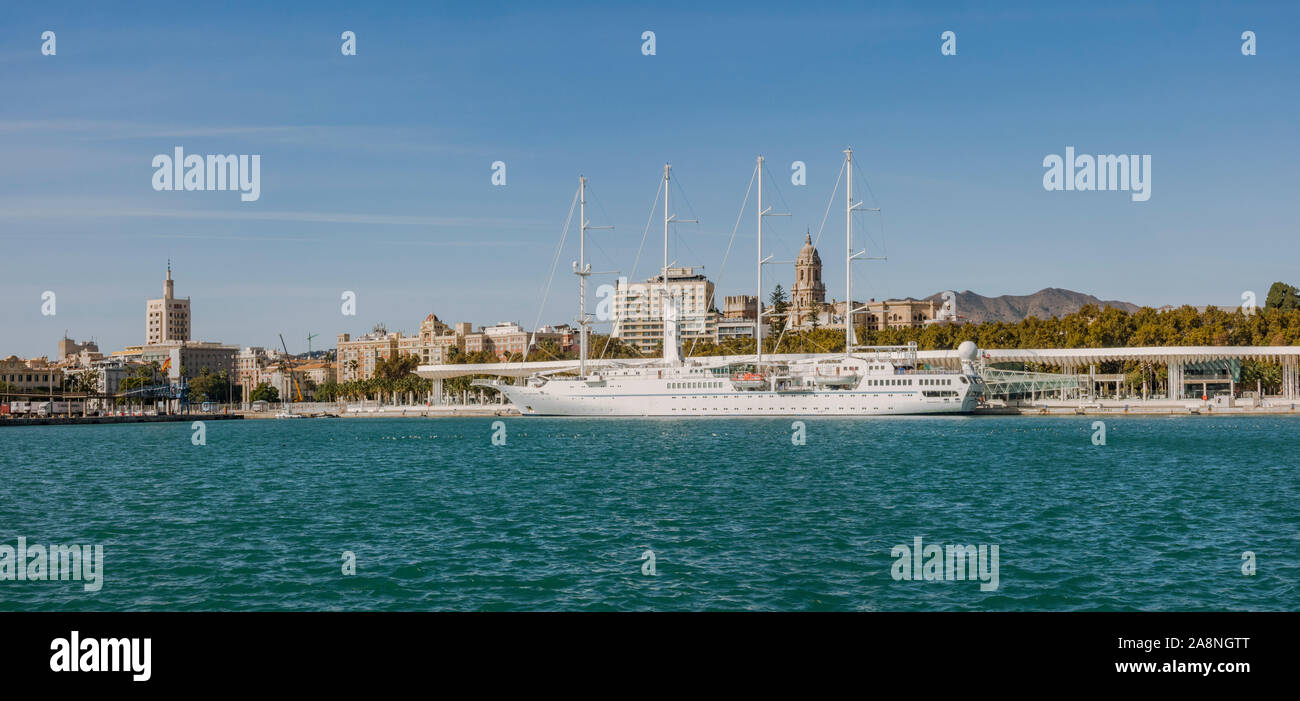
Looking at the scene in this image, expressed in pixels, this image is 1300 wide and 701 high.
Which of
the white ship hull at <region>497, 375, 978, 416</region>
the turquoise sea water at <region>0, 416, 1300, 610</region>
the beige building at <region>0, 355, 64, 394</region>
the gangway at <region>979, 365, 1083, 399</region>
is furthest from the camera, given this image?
the beige building at <region>0, 355, 64, 394</region>

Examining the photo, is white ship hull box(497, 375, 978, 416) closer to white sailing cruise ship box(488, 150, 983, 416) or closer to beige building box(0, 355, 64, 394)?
white sailing cruise ship box(488, 150, 983, 416)

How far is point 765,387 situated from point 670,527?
93.0m

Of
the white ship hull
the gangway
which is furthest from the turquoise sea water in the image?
the gangway

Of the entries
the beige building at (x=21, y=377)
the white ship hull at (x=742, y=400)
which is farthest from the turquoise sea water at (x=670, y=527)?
the beige building at (x=21, y=377)

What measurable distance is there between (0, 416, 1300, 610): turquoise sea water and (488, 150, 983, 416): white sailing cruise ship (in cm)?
5185

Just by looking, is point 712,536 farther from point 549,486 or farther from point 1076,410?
point 1076,410

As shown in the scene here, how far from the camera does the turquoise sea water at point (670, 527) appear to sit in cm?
1873

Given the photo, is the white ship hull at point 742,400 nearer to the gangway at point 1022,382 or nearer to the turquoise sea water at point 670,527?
the gangway at point 1022,382

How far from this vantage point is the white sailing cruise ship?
11056cm

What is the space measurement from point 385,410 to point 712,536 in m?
154

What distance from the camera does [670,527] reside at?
26.9m

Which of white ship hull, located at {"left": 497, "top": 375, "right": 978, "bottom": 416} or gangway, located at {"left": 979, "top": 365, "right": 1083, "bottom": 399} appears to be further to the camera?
gangway, located at {"left": 979, "top": 365, "right": 1083, "bottom": 399}

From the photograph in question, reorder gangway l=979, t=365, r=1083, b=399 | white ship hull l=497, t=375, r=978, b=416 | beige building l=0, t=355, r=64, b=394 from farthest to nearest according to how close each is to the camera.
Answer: beige building l=0, t=355, r=64, b=394
gangway l=979, t=365, r=1083, b=399
white ship hull l=497, t=375, r=978, b=416
